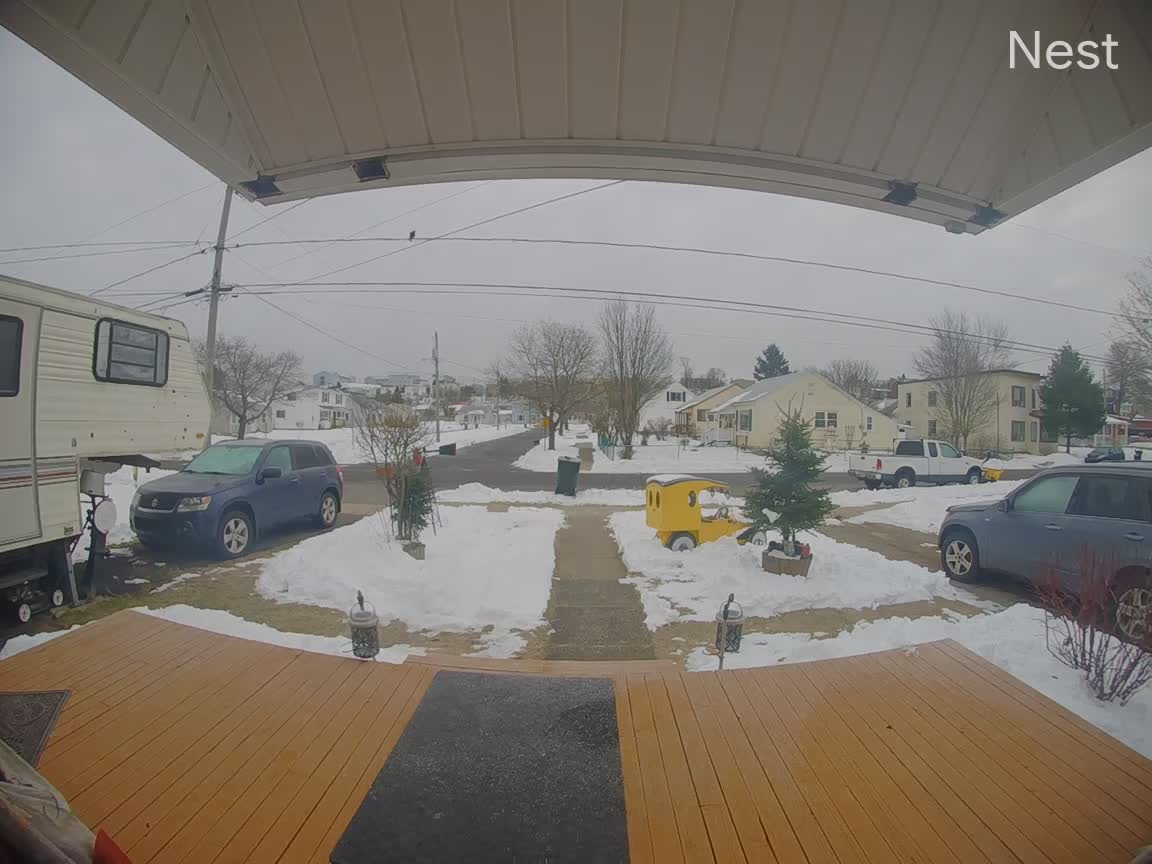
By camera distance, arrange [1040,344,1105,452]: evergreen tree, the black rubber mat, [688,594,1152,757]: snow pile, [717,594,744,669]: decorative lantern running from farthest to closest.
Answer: [1040,344,1105,452]: evergreen tree, [717,594,744,669]: decorative lantern, [688,594,1152,757]: snow pile, the black rubber mat

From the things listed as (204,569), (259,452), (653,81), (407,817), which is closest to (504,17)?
(653,81)

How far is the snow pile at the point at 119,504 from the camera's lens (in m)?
4.52

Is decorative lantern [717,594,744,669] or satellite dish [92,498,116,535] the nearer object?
decorative lantern [717,594,744,669]

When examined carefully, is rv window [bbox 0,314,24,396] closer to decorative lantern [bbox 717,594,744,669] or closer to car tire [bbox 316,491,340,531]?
car tire [bbox 316,491,340,531]

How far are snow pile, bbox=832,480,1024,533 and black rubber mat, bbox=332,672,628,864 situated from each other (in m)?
8.35

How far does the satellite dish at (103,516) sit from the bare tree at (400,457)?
2.94 metres

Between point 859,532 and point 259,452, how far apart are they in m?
9.78

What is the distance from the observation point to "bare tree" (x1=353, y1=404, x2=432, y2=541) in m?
6.76

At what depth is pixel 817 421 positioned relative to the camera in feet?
91.0

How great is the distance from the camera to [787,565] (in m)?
5.76

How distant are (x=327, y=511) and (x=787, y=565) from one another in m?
7.05

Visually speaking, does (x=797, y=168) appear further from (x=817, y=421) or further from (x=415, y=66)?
(x=817, y=421)

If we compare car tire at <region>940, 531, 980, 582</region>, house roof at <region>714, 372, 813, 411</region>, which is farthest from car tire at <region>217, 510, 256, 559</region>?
house roof at <region>714, 372, 813, 411</region>

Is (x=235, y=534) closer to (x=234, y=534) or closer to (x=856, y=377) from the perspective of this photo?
(x=234, y=534)
